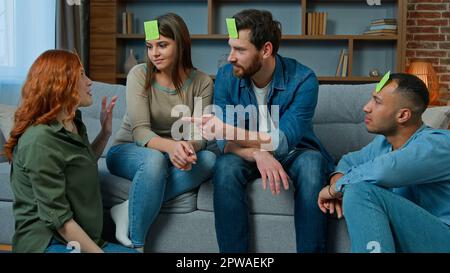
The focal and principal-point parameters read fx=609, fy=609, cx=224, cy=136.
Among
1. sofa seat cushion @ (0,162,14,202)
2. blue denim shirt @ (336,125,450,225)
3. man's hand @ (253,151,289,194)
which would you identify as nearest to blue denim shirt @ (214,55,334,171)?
man's hand @ (253,151,289,194)

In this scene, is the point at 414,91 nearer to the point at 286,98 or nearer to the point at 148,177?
the point at 286,98

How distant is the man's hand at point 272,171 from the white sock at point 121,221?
1.58ft

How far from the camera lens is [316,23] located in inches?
186

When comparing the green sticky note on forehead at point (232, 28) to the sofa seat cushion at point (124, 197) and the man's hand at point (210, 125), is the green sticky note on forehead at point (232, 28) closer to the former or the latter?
the man's hand at point (210, 125)

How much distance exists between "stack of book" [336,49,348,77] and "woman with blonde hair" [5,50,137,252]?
3.22 meters

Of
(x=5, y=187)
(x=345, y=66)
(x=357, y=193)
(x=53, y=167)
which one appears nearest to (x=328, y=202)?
(x=357, y=193)

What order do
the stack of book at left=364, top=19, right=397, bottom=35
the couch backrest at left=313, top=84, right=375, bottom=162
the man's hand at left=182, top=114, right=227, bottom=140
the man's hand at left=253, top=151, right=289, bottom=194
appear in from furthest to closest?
the stack of book at left=364, top=19, right=397, bottom=35
the couch backrest at left=313, top=84, right=375, bottom=162
the man's hand at left=182, top=114, right=227, bottom=140
the man's hand at left=253, top=151, right=289, bottom=194

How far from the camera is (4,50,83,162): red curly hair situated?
1763mm

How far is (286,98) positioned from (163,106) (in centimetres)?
46

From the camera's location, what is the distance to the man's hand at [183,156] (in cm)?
205

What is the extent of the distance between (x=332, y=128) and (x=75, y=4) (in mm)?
2522

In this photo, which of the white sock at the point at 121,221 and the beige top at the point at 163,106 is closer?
the white sock at the point at 121,221

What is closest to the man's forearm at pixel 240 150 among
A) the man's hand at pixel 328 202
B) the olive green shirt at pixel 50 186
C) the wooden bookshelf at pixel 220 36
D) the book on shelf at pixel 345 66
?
the man's hand at pixel 328 202

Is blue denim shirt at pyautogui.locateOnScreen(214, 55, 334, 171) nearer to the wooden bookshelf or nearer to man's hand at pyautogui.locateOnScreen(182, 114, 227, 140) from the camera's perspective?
man's hand at pyautogui.locateOnScreen(182, 114, 227, 140)
